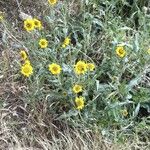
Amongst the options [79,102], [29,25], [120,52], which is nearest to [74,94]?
[79,102]

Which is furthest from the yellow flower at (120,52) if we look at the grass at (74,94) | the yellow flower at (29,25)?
the yellow flower at (29,25)

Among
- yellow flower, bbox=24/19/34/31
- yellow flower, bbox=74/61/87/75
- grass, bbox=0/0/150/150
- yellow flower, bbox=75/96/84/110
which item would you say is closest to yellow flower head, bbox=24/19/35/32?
yellow flower, bbox=24/19/34/31

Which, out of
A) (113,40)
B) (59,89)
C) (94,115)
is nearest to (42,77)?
(59,89)

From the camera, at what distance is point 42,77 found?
2.51 m

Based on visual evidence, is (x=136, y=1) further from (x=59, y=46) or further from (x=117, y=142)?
(x=117, y=142)

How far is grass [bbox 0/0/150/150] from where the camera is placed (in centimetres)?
244

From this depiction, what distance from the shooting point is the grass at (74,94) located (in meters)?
2.44

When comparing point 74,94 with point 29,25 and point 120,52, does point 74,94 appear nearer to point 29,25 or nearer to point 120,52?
point 120,52

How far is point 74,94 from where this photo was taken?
2443 millimetres

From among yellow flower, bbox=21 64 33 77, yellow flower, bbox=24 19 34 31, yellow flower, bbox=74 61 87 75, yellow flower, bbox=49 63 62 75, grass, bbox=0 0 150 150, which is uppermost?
yellow flower, bbox=24 19 34 31

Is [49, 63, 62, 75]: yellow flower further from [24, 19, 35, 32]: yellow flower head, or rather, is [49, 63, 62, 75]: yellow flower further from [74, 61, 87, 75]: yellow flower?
[24, 19, 35, 32]: yellow flower head

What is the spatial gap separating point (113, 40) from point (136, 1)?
50 centimetres

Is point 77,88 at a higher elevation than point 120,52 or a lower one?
lower

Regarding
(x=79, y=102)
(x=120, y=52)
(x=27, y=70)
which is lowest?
(x=79, y=102)
